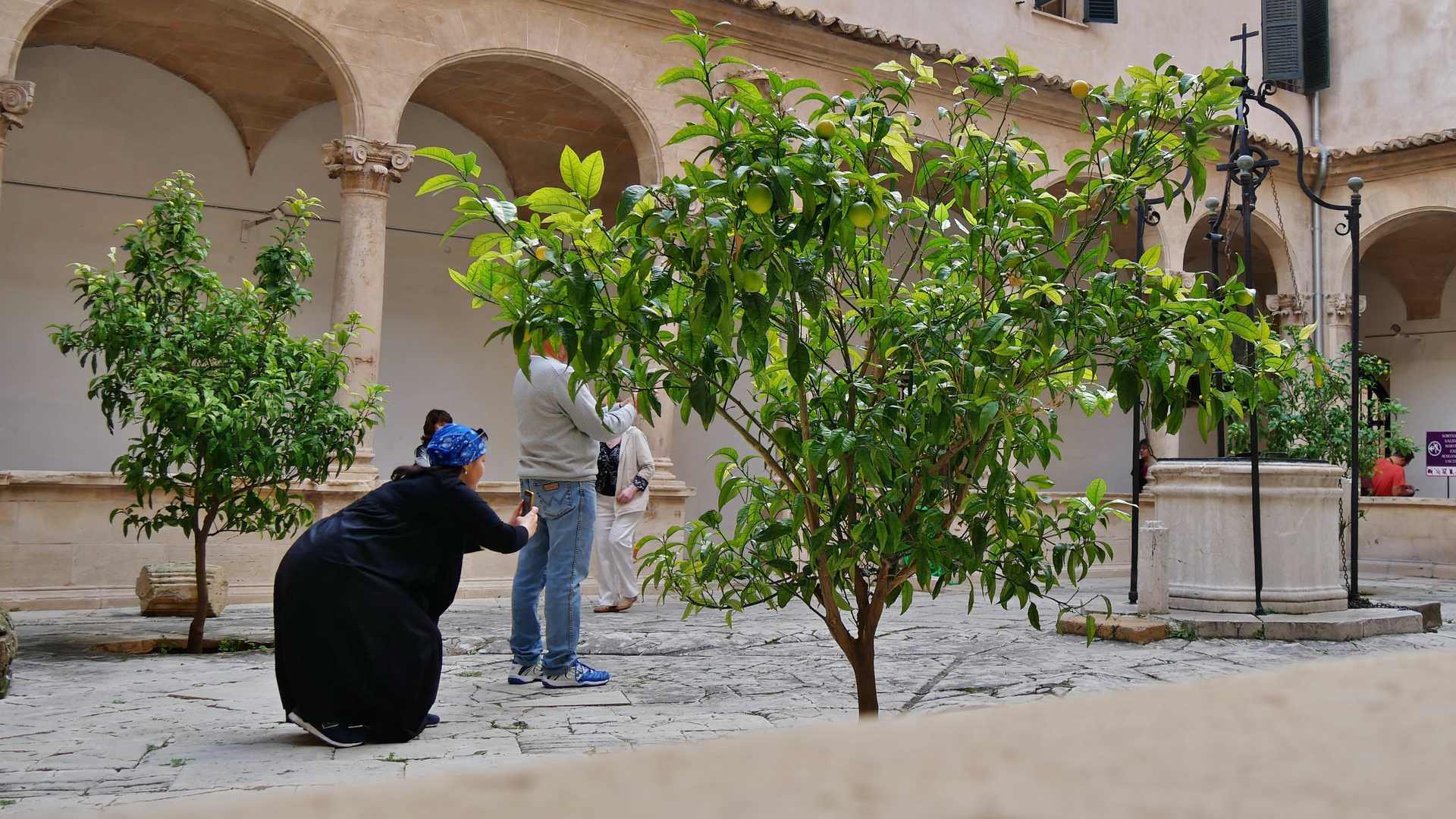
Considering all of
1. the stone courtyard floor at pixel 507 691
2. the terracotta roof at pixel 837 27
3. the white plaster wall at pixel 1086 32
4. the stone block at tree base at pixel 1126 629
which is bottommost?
the stone courtyard floor at pixel 507 691

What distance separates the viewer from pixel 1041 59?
14.2 meters

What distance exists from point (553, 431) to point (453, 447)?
31.7 inches

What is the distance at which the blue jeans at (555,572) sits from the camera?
186 inches

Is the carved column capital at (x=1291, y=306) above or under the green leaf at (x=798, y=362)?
above

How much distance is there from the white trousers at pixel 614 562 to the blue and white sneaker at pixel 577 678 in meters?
3.05

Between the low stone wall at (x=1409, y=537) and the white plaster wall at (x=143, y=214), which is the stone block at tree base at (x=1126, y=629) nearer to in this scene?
the white plaster wall at (x=143, y=214)

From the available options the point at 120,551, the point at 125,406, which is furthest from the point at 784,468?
the point at 120,551

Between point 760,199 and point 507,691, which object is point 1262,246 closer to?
point 507,691

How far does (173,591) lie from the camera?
7.36m

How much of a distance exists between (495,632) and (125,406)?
7.74 feet

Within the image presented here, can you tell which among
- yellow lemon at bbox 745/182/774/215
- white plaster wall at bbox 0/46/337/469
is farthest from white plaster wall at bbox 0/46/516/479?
yellow lemon at bbox 745/182/774/215

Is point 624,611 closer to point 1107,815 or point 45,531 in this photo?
point 45,531

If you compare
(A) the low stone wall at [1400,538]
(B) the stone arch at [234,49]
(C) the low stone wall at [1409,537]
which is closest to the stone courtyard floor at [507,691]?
(B) the stone arch at [234,49]

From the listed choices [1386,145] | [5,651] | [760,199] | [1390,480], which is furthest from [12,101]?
[1386,145]
